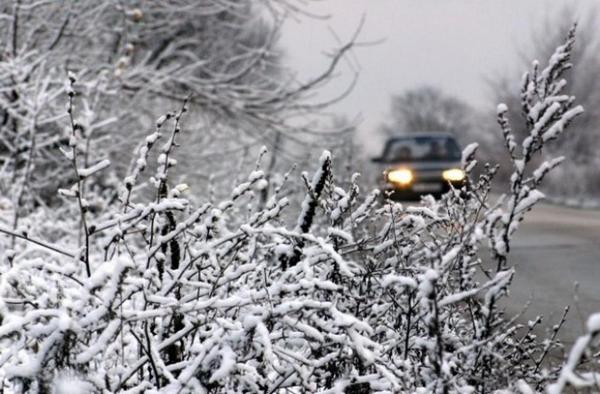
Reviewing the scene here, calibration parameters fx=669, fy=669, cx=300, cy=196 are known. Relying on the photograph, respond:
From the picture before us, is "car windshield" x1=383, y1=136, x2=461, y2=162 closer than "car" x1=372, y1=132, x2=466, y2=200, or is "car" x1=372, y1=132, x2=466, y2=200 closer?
"car" x1=372, y1=132, x2=466, y2=200

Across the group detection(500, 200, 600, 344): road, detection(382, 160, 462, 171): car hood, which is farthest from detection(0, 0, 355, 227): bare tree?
detection(382, 160, 462, 171): car hood

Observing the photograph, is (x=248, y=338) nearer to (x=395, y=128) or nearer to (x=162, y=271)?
(x=162, y=271)

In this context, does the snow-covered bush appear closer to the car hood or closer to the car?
the car

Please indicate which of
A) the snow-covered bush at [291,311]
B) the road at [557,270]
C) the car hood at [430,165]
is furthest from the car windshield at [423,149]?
the snow-covered bush at [291,311]

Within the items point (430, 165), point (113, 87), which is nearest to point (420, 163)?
point (430, 165)

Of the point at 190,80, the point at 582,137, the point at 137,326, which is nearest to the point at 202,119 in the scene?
the point at 190,80

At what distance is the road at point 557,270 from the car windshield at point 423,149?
7.10ft

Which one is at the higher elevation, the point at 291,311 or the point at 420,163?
the point at 420,163

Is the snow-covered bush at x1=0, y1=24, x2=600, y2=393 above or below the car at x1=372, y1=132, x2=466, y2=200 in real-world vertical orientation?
below

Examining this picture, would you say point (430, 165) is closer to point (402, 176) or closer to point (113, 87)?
point (402, 176)

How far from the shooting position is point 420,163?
44.6 ft

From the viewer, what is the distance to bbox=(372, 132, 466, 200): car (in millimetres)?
13062

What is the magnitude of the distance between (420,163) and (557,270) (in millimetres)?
5340

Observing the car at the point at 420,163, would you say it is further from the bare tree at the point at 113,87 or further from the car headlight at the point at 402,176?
the bare tree at the point at 113,87
